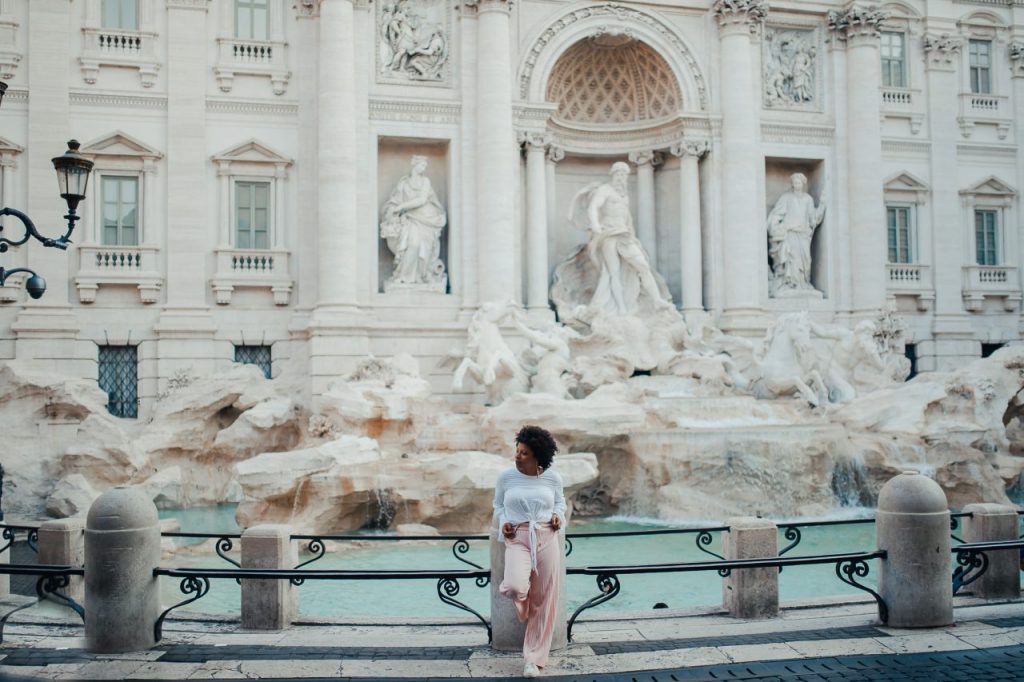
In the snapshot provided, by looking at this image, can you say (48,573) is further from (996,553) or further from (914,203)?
(914,203)

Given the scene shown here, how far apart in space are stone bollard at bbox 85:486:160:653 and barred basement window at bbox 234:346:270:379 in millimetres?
14803

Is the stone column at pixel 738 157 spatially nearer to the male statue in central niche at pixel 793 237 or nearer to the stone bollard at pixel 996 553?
the male statue in central niche at pixel 793 237

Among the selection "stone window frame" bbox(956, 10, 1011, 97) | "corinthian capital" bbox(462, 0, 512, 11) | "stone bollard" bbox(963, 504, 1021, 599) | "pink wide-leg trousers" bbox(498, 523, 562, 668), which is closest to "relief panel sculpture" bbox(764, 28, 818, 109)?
"stone window frame" bbox(956, 10, 1011, 97)

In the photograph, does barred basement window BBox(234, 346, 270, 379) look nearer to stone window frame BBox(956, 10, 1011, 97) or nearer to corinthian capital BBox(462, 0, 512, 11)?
corinthian capital BBox(462, 0, 512, 11)

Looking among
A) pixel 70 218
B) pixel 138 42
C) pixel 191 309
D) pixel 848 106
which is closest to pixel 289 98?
pixel 138 42

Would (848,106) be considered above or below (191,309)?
above

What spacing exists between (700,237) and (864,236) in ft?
15.0

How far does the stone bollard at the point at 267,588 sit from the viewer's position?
7.53 metres

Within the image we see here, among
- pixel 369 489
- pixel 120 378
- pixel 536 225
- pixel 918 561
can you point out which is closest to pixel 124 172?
pixel 120 378

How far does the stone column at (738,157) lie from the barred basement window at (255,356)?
11.4 m

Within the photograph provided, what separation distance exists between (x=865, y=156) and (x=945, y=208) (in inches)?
123

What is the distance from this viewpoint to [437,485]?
14.6 meters

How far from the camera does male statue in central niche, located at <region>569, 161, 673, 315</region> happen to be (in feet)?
74.1

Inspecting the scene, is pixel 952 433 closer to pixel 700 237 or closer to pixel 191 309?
pixel 700 237
